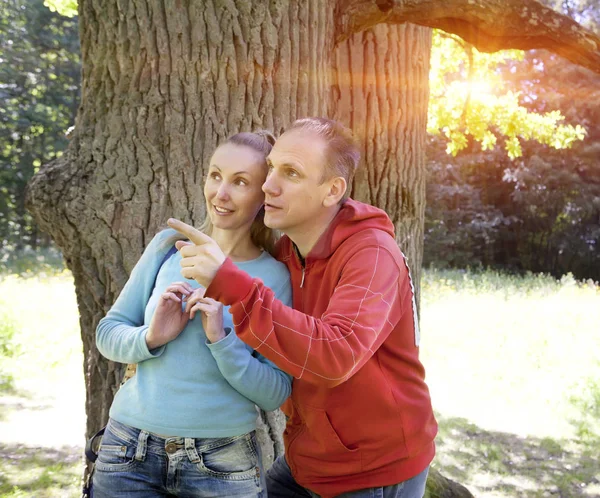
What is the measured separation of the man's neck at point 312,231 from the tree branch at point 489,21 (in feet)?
4.94

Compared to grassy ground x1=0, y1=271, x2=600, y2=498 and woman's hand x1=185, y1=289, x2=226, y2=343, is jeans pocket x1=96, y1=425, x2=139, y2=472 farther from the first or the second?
grassy ground x1=0, y1=271, x2=600, y2=498

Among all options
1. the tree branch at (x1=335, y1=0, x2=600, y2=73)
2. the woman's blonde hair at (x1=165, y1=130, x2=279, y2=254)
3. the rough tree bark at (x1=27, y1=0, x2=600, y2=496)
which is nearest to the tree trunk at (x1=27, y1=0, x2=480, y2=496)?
the rough tree bark at (x1=27, y1=0, x2=600, y2=496)

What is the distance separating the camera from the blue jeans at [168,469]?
207 cm

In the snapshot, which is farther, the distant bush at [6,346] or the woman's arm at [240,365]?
the distant bush at [6,346]

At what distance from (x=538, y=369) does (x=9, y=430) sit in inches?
253

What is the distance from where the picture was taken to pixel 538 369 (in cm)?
860

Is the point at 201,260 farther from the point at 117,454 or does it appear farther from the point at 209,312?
the point at 117,454

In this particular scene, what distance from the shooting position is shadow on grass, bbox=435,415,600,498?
551cm

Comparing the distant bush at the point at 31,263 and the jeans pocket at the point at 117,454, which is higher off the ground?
the jeans pocket at the point at 117,454

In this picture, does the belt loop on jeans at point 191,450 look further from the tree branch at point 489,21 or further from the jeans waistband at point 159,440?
the tree branch at point 489,21

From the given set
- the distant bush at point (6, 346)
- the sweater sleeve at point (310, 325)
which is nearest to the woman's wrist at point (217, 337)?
the sweater sleeve at point (310, 325)

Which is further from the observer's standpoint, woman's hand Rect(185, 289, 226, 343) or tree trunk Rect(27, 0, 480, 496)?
tree trunk Rect(27, 0, 480, 496)

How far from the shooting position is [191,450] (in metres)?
2.08

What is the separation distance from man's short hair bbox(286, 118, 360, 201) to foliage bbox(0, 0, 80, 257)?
77.7 ft
